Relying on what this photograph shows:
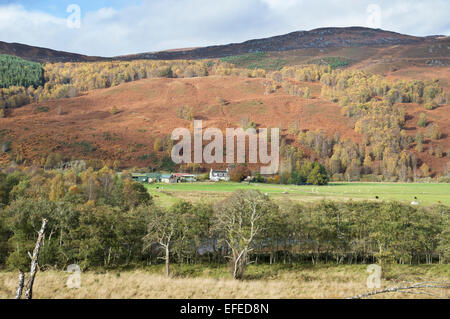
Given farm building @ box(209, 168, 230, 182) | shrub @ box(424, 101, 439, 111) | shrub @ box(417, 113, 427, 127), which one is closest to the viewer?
farm building @ box(209, 168, 230, 182)

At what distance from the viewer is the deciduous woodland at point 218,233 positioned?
30703 millimetres

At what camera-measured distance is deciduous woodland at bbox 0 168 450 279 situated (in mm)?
30703

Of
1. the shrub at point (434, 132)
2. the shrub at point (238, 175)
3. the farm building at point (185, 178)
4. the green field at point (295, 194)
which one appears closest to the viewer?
the green field at point (295, 194)

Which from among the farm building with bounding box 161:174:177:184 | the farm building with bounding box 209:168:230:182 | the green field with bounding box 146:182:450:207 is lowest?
the farm building with bounding box 209:168:230:182

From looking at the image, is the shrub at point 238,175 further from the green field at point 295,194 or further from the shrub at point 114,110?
the shrub at point 114,110

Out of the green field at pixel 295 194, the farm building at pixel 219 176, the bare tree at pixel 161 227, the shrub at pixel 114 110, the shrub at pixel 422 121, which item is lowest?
the farm building at pixel 219 176

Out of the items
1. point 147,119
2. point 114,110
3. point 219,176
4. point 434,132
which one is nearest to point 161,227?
point 219,176

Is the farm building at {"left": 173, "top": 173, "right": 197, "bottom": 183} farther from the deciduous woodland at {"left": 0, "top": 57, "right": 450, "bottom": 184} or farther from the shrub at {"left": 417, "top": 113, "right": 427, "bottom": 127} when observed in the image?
the shrub at {"left": 417, "top": 113, "right": 427, "bottom": 127}

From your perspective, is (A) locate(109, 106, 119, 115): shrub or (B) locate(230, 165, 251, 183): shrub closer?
(B) locate(230, 165, 251, 183): shrub

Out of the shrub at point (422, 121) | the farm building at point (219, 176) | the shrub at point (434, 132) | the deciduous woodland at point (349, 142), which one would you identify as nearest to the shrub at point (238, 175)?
the farm building at point (219, 176)

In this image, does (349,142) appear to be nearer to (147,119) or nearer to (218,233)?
(147,119)

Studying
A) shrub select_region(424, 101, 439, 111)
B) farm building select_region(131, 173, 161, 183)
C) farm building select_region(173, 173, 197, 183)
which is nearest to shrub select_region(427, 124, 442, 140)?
shrub select_region(424, 101, 439, 111)
